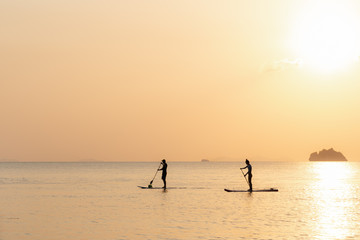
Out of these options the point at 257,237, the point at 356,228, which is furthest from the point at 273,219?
the point at 257,237

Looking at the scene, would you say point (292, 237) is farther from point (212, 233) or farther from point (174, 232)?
point (174, 232)

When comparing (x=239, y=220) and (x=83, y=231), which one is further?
(x=239, y=220)

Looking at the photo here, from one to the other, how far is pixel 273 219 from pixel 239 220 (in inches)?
65.0

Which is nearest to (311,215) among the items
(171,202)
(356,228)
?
(356,228)

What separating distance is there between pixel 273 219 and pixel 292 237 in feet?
18.3

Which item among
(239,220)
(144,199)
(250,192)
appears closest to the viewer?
(239,220)

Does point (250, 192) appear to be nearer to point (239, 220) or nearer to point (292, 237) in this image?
point (239, 220)

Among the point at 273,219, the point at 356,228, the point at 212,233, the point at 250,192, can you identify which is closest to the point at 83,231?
the point at 212,233

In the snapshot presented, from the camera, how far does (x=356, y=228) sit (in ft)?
74.5

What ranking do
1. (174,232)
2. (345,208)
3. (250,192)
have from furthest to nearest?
(250,192) < (345,208) < (174,232)

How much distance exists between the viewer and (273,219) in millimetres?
25781

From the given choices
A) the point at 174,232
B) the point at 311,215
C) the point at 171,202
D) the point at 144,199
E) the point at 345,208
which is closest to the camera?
the point at 174,232

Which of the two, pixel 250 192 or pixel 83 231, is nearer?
pixel 83 231

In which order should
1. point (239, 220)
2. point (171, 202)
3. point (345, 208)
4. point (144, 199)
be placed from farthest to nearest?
point (144, 199)
point (171, 202)
point (345, 208)
point (239, 220)
